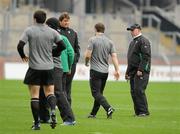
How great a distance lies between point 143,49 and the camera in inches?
789

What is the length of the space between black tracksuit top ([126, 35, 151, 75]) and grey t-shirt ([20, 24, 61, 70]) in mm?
4966

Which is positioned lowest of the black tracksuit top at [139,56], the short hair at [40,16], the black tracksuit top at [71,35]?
the black tracksuit top at [139,56]

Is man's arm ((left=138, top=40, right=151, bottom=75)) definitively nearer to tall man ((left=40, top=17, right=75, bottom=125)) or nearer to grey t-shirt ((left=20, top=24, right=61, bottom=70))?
tall man ((left=40, top=17, right=75, bottom=125))

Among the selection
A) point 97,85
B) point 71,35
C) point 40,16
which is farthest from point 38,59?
point 97,85

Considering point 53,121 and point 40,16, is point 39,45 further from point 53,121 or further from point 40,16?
point 53,121

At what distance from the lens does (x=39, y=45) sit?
50.4ft

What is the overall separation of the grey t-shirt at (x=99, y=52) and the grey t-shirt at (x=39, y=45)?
392 cm

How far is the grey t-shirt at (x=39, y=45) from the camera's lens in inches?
603

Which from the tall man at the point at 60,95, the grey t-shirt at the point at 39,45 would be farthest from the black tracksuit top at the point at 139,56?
the grey t-shirt at the point at 39,45

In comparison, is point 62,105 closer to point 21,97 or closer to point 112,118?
point 112,118

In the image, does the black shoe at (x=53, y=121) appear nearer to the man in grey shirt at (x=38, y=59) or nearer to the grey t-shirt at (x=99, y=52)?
the man in grey shirt at (x=38, y=59)

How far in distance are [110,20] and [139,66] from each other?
31.5 meters

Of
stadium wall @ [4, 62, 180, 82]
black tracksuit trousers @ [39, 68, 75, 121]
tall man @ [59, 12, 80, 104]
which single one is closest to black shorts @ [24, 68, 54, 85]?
black tracksuit trousers @ [39, 68, 75, 121]

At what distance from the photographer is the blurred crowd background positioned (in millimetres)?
47975
